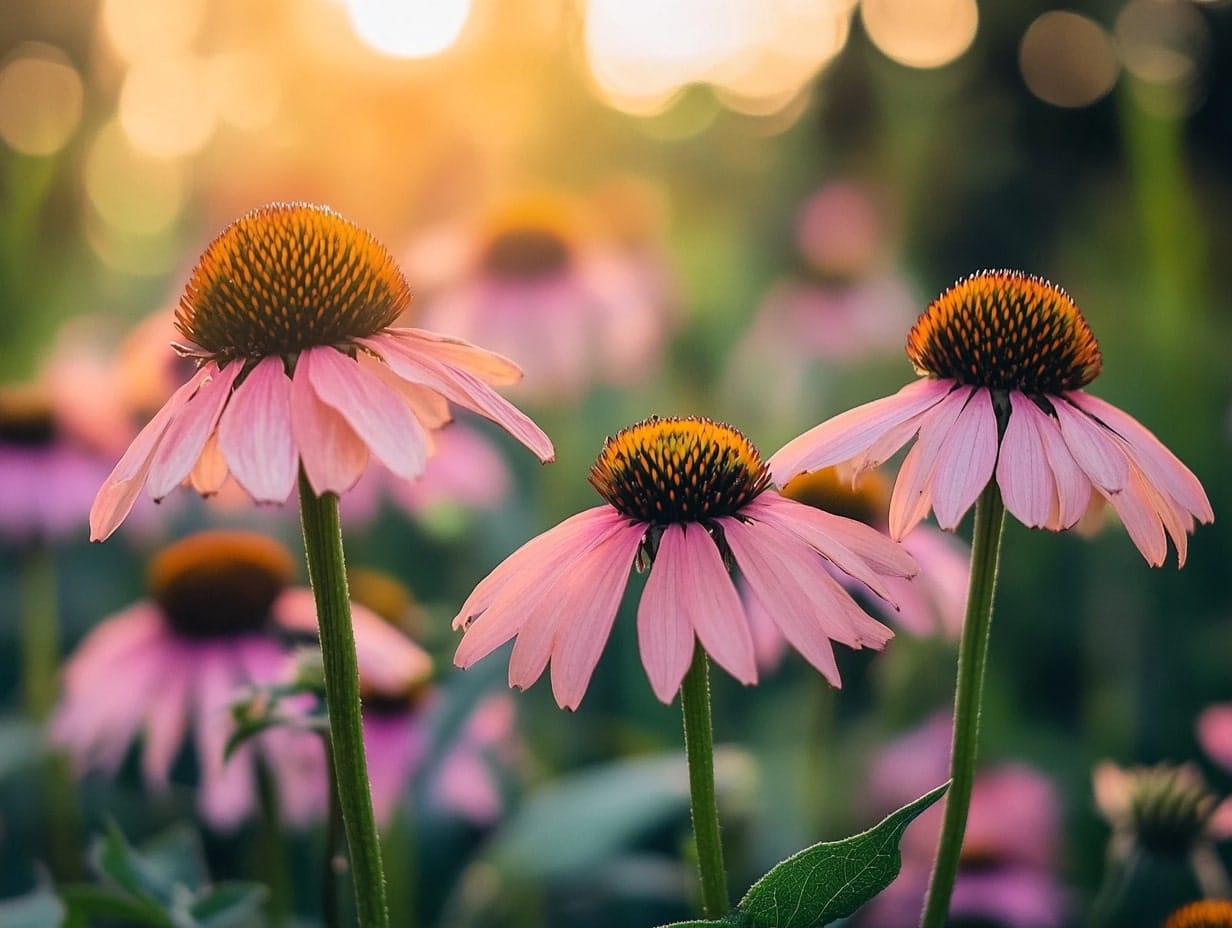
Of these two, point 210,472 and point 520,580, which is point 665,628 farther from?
point 210,472

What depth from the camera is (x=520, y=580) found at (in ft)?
2.28

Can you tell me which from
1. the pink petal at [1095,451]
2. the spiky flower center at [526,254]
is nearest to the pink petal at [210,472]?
the pink petal at [1095,451]

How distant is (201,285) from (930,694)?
5.37 ft

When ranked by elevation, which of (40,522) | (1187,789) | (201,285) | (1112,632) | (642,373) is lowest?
(1187,789)

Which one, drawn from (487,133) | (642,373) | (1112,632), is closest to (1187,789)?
(1112,632)

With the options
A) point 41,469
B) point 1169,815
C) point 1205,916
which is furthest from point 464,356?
point 41,469

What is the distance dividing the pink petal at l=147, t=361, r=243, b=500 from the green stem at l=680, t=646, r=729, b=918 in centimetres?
Result: 27

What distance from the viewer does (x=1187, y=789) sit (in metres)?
1.10

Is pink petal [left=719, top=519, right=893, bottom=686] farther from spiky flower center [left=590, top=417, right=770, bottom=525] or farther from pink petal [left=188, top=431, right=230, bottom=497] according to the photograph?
pink petal [left=188, top=431, right=230, bottom=497]

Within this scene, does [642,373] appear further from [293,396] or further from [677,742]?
[293,396]

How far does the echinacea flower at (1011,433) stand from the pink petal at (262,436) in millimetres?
255

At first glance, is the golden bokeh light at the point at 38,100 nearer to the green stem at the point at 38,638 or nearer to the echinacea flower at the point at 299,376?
the green stem at the point at 38,638

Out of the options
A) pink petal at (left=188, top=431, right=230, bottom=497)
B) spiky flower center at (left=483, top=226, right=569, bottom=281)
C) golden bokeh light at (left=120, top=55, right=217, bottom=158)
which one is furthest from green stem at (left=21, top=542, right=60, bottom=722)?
golden bokeh light at (left=120, top=55, right=217, bottom=158)

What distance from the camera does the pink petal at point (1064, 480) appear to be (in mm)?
655
